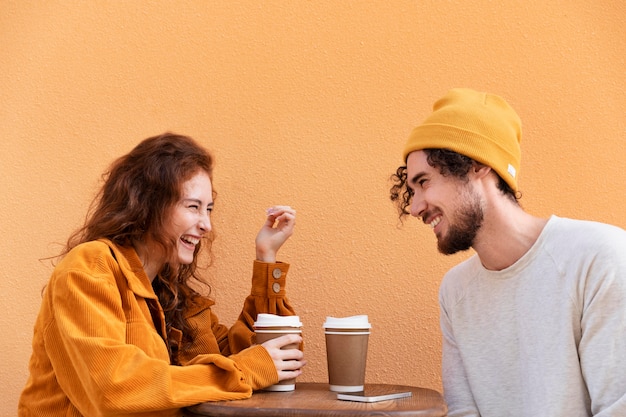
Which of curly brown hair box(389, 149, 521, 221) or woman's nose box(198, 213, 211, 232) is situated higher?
curly brown hair box(389, 149, 521, 221)

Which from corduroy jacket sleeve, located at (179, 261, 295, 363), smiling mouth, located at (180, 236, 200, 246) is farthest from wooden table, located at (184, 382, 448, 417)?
smiling mouth, located at (180, 236, 200, 246)

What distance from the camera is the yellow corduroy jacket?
4.54 feet

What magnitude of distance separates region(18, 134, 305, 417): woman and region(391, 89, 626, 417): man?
0.44 m

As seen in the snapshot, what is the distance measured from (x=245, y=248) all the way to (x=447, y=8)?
0.92 m

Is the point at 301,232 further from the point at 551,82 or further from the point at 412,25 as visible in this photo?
the point at 551,82

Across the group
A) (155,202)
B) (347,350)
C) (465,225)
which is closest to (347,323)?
(347,350)

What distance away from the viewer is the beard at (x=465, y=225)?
166 cm

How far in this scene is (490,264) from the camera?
5.63 ft

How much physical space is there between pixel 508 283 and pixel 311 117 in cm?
77

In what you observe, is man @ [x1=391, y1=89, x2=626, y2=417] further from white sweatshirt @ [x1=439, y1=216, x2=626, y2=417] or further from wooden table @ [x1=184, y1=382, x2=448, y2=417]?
wooden table @ [x1=184, y1=382, x2=448, y2=417]

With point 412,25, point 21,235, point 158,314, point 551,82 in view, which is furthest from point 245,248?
point 551,82

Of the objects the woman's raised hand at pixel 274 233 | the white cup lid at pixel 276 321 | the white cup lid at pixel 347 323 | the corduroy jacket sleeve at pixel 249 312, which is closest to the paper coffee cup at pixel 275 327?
the white cup lid at pixel 276 321

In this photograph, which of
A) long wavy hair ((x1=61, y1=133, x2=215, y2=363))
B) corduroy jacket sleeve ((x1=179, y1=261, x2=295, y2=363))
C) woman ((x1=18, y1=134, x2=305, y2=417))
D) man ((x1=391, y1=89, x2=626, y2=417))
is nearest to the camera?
woman ((x1=18, y1=134, x2=305, y2=417))

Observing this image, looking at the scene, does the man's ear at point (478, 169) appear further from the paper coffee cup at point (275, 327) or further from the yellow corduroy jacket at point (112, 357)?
the yellow corduroy jacket at point (112, 357)
